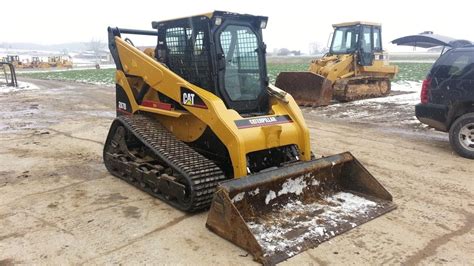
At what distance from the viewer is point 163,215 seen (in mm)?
4414

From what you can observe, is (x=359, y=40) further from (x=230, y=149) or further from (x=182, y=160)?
(x=182, y=160)

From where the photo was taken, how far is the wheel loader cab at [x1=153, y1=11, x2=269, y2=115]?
16.1ft

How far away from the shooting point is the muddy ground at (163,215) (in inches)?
140

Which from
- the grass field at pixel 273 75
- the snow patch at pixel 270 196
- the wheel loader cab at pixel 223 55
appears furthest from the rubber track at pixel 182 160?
the grass field at pixel 273 75

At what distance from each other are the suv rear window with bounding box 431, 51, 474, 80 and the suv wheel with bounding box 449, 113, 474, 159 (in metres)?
0.70

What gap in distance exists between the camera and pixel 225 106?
4.82 meters

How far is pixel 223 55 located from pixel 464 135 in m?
4.53

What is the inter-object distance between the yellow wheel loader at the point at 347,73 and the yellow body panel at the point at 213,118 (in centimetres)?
782

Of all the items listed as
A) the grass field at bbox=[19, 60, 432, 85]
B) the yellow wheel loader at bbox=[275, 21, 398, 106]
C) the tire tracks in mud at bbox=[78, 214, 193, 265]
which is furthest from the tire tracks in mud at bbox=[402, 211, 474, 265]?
the grass field at bbox=[19, 60, 432, 85]

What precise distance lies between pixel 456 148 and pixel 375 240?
4010mm

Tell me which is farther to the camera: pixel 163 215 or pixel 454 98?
pixel 454 98

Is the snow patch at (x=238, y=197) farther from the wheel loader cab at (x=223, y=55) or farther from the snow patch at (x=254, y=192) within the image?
the wheel loader cab at (x=223, y=55)

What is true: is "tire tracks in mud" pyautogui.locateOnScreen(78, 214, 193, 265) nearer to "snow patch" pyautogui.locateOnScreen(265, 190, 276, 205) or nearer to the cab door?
"snow patch" pyautogui.locateOnScreen(265, 190, 276, 205)

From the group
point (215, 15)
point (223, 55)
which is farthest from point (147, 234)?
point (215, 15)
